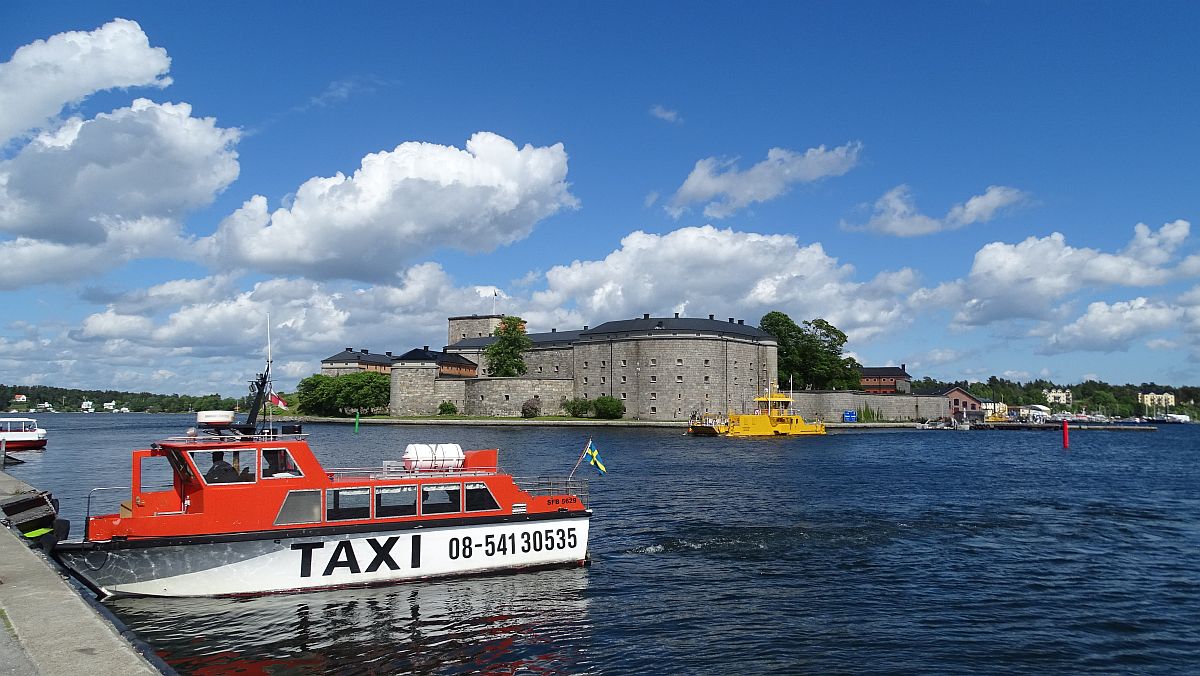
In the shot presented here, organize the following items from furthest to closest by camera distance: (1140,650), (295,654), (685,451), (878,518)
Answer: (685,451) < (878,518) < (1140,650) < (295,654)

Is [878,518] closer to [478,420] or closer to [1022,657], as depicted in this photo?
[1022,657]

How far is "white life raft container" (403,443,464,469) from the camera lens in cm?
1614

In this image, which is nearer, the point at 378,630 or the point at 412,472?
the point at 378,630

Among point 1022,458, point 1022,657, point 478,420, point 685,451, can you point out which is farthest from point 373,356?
point 1022,657

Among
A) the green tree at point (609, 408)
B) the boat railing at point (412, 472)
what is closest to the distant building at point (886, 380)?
the green tree at point (609, 408)

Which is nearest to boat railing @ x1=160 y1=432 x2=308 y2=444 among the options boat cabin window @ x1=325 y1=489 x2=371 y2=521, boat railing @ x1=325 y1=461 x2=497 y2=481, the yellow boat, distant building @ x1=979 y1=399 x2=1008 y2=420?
boat railing @ x1=325 y1=461 x2=497 y2=481

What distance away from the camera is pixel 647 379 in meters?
101

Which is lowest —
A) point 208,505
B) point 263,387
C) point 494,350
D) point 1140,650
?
point 1140,650

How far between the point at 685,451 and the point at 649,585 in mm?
39426

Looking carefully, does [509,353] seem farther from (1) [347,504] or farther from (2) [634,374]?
(1) [347,504]

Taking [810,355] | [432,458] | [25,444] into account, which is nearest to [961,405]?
[810,355]

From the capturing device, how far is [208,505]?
13828 mm

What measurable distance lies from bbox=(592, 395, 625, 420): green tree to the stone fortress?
137 centimetres

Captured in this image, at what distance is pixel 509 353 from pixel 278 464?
101 m
